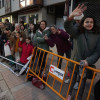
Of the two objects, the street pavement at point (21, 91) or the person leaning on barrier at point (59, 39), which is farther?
the person leaning on barrier at point (59, 39)

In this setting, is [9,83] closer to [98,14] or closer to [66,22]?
[66,22]

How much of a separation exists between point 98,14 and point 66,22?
Result: 15.3ft

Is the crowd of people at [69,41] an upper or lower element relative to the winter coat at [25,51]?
upper

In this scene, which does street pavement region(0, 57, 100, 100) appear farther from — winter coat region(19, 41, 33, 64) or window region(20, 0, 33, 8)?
window region(20, 0, 33, 8)

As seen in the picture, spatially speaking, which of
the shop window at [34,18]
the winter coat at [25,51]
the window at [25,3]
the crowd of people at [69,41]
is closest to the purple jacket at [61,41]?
the crowd of people at [69,41]

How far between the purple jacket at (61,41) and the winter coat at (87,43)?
98cm

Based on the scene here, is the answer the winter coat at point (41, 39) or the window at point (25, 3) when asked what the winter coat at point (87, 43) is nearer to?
the winter coat at point (41, 39)

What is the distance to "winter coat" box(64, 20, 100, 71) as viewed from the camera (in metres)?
1.83

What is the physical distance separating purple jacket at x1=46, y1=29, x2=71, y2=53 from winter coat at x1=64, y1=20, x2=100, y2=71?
983mm

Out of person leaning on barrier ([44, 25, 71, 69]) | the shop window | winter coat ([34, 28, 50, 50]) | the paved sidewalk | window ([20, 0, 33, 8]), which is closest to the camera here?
the paved sidewalk

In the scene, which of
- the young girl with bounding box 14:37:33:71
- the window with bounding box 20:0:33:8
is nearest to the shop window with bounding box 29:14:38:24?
the window with bounding box 20:0:33:8

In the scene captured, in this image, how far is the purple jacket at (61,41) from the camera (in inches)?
116

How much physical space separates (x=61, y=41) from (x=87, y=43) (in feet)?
3.93

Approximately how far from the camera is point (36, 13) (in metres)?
11.4
